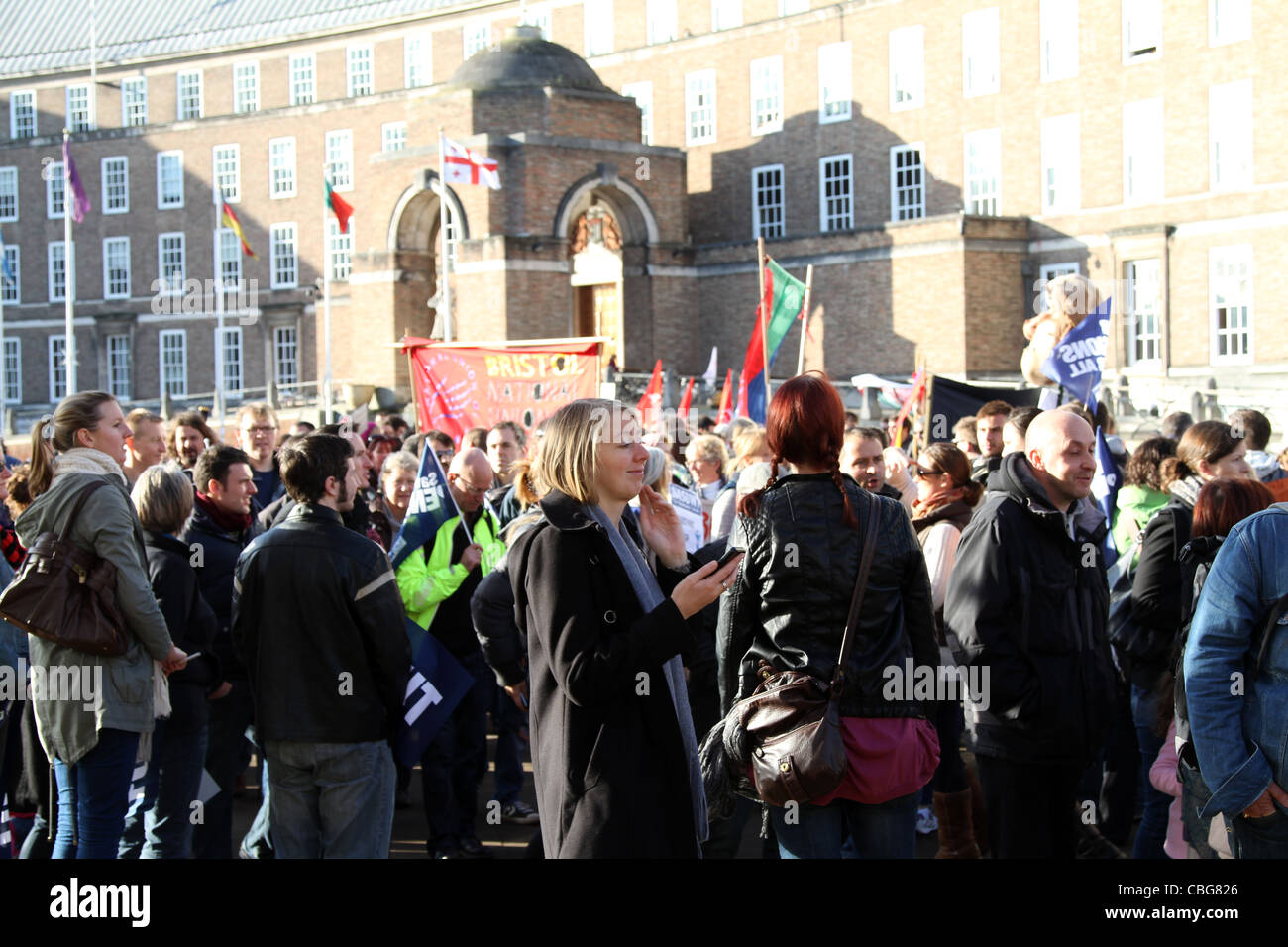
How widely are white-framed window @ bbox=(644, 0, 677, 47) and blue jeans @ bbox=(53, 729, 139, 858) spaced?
153 ft

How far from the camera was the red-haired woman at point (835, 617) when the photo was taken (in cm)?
479

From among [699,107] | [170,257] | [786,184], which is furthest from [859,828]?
[170,257]

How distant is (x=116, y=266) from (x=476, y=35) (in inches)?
714

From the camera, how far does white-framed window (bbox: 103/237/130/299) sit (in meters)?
59.5

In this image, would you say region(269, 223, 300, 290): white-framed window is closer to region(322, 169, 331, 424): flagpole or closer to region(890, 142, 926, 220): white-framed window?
region(322, 169, 331, 424): flagpole

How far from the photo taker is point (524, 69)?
134 feet

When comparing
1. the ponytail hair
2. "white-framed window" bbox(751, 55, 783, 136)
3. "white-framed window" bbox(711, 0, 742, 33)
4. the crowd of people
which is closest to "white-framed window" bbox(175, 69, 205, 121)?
"white-framed window" bbox(711, 0, 742, 33)

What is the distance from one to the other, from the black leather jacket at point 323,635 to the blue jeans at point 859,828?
2166 millimetres

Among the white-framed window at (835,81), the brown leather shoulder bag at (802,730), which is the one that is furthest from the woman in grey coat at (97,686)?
the white-framed window at (835,81)

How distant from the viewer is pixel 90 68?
61.5 meters

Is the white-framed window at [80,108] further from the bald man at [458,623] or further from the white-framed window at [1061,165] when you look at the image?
the bald man at [458,623]

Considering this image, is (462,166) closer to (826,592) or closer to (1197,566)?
(1197,566)
